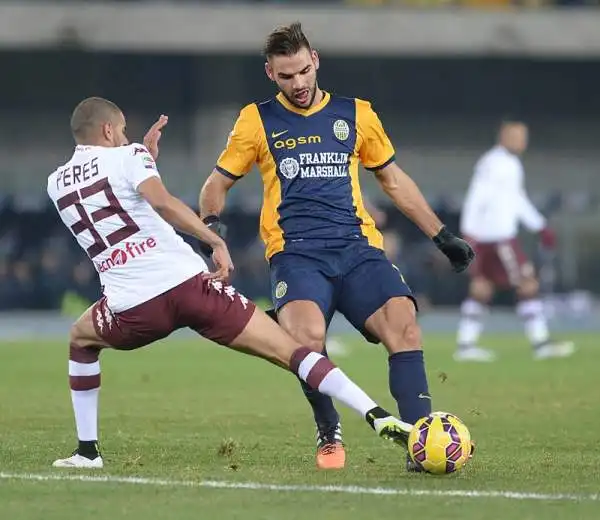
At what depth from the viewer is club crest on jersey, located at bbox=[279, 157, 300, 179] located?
336 inches

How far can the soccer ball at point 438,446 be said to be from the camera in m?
7.51

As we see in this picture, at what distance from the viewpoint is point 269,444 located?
945 centimetres

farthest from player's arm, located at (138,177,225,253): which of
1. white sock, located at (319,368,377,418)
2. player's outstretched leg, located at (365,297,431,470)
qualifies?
player's outstretched leg, located at (365,297,431,470)

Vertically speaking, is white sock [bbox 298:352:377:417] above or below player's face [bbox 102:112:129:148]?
below

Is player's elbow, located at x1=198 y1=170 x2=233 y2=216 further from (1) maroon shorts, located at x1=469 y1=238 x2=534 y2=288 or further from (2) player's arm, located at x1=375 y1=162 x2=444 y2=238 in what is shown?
(1) maroon shorts, located at x1=469 y1=238 x2=534 y2=288

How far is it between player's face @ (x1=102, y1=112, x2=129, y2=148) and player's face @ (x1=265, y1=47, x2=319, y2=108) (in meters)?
0.85

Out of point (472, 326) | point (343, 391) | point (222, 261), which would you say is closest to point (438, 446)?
point (343, 391)

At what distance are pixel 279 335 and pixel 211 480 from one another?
2.93 feet

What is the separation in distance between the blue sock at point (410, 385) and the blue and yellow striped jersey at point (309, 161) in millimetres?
725

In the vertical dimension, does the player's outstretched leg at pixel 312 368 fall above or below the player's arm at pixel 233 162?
below

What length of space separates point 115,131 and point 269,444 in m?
2.32

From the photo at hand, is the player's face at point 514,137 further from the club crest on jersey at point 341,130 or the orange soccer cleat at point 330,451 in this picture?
the orange soccer cleat at point 330,451

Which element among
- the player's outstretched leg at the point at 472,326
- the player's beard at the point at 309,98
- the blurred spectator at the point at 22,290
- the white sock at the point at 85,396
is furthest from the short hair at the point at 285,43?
the blurred spectator at the point at 22,290

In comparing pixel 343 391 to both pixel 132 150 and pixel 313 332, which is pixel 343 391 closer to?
pixel 313 332
